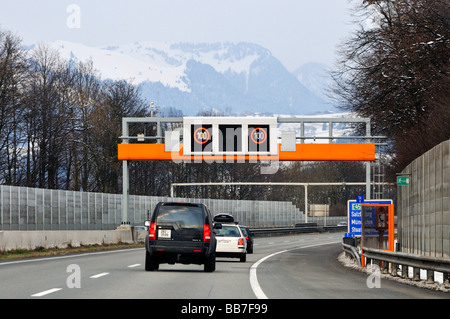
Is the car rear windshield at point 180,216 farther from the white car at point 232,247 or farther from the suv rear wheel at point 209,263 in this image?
the white car at point 232,247

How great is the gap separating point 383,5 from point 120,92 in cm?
5276

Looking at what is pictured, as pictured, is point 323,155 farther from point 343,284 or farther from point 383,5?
point 343,284

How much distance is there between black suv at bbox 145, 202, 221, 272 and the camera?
22.8 metres

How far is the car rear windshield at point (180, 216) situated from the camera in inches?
900

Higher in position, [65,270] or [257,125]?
[257,125]

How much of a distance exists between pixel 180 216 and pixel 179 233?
0.42 m

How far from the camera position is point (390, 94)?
38.0 meters

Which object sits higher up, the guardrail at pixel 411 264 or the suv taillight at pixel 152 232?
the suv taillight at pixel 152 232

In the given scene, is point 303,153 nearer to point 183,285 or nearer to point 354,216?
point 354,216

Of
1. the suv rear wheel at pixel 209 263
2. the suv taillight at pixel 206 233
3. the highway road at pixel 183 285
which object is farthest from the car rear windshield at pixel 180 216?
the highway road at pixel 183 285

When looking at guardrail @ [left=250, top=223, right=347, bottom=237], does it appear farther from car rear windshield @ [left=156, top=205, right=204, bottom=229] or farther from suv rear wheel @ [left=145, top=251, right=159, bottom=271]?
car rear windshield @ [left=156, top=205, right=204, bottom=229]

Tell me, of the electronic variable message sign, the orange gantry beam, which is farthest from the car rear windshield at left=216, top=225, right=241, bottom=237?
the orange gantry beam

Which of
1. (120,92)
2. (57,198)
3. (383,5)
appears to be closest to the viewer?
(383,5)

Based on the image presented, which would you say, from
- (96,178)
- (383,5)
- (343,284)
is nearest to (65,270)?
(343,284)
